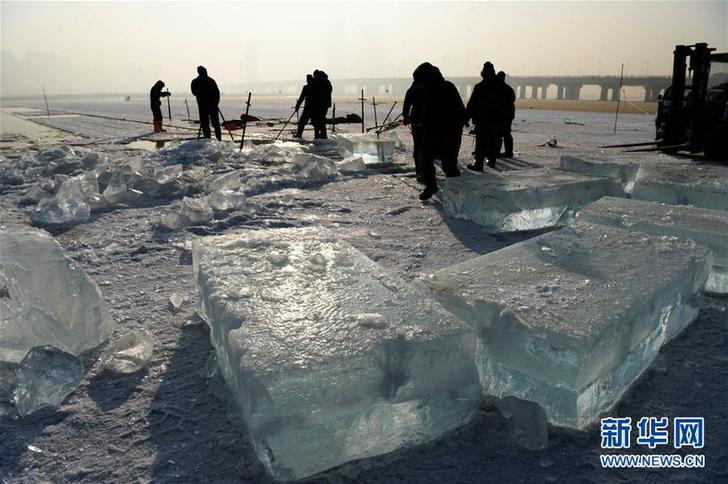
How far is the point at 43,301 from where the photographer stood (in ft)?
7.38

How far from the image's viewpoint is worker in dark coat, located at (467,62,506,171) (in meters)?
7.50

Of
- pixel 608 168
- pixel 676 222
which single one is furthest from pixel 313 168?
pixel 676 222

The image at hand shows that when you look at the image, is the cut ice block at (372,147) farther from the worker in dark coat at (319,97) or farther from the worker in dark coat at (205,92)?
the worker in dark coat at (205,92)

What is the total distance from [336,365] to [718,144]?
10.7 m

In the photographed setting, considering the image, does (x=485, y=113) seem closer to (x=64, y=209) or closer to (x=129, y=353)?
(x=64, y=209)

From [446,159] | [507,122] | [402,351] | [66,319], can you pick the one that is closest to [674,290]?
[402,351]

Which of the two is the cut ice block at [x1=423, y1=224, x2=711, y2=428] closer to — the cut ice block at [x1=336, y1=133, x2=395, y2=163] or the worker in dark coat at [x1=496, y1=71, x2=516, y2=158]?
the worker in dark coat at [x1=496, y1=71, x2=516, y2=158]

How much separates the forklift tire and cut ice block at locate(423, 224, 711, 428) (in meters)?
8.50

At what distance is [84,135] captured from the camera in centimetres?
1409

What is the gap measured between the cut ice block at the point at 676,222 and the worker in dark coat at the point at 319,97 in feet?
32.4

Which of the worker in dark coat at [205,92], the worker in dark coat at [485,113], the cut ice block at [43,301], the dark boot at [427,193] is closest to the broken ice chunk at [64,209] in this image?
the cut ice block at [43,301]

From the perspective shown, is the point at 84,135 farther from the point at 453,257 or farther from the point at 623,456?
the point at 623,456

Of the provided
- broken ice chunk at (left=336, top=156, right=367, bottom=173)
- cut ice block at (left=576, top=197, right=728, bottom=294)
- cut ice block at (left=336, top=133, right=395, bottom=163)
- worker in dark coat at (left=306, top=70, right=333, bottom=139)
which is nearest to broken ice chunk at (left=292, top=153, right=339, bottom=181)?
broken ice chunk at (left=336, top=156, right=367, bottom=173)

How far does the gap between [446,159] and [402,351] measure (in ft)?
16.3
